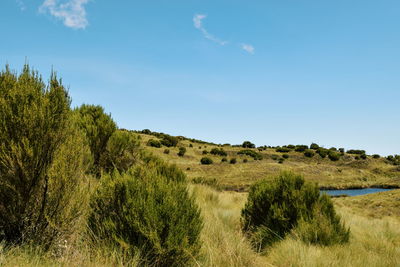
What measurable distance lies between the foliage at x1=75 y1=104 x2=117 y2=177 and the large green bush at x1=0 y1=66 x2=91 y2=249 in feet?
19.0

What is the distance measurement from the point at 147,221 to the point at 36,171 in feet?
6.28

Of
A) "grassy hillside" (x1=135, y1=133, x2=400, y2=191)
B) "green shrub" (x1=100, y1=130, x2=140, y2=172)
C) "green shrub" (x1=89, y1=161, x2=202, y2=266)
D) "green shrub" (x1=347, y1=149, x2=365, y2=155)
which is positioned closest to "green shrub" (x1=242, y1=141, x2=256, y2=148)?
"grassy hillside" (x1=135, y1=133, x2=400, y2=191)

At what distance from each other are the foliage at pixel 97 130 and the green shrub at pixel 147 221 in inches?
227

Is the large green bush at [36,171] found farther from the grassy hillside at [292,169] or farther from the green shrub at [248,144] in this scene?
the green shrub at [248,144]

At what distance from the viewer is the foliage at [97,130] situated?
36.0 ft

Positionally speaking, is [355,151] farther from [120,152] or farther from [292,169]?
[120,152]

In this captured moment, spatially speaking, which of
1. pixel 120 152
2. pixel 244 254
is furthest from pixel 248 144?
pixel 244 254

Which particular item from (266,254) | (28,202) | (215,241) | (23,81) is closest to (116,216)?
(28,202)

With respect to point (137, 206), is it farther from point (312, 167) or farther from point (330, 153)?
point (330, 153)

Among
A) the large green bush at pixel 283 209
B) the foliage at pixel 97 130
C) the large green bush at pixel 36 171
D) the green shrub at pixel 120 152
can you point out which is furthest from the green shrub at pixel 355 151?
the large green bush at pixel 36 171

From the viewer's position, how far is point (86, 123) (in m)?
11.1

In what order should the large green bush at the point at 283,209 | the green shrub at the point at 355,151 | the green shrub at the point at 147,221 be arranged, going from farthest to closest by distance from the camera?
the green shrub at the point at 355,151, the large green bush at the point at 283,209, the green shrub at the point at 147,221

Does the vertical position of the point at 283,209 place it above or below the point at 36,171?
below

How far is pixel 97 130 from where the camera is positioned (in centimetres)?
1147
